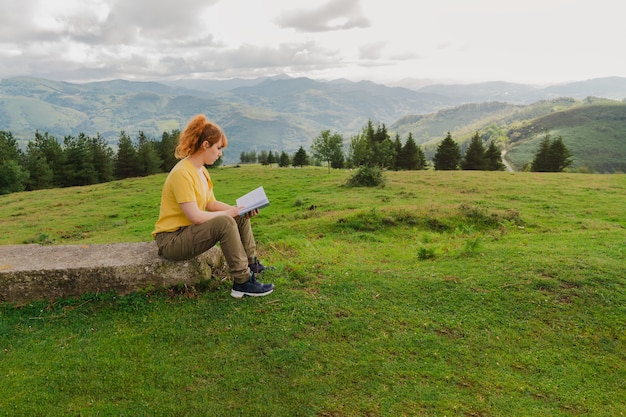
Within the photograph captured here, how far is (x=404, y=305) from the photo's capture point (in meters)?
6.12

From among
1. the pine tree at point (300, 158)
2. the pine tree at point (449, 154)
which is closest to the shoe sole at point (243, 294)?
the pine tree at point (449, 154)

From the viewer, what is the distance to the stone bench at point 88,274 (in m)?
6.07

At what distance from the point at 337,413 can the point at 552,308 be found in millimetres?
4405

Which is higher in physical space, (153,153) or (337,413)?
(153,153)

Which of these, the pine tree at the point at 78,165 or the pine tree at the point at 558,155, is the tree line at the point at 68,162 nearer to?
the pine tree at the point at 78,165

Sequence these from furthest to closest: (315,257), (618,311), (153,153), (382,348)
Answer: (153,153) < (315,257) < (618,311) < (382,348)

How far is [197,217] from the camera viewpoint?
584 cm

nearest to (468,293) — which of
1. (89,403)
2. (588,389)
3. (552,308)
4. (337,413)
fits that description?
(552,308)

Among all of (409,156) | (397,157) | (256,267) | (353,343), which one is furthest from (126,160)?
(353,343)

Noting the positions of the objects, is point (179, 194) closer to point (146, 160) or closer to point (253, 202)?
point (253, 202)

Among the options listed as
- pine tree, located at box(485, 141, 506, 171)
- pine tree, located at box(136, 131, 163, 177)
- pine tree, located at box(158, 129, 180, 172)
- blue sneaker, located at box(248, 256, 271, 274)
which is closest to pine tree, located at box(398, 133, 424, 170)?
pine tree, located at box(485, 141, 506, 171)

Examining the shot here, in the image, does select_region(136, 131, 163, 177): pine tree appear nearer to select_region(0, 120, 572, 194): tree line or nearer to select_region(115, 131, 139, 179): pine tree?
select_region(0, 120, 572, 194): tree line

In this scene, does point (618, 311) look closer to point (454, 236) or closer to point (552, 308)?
point (552, 308)

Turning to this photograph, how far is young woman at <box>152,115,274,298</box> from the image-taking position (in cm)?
582
